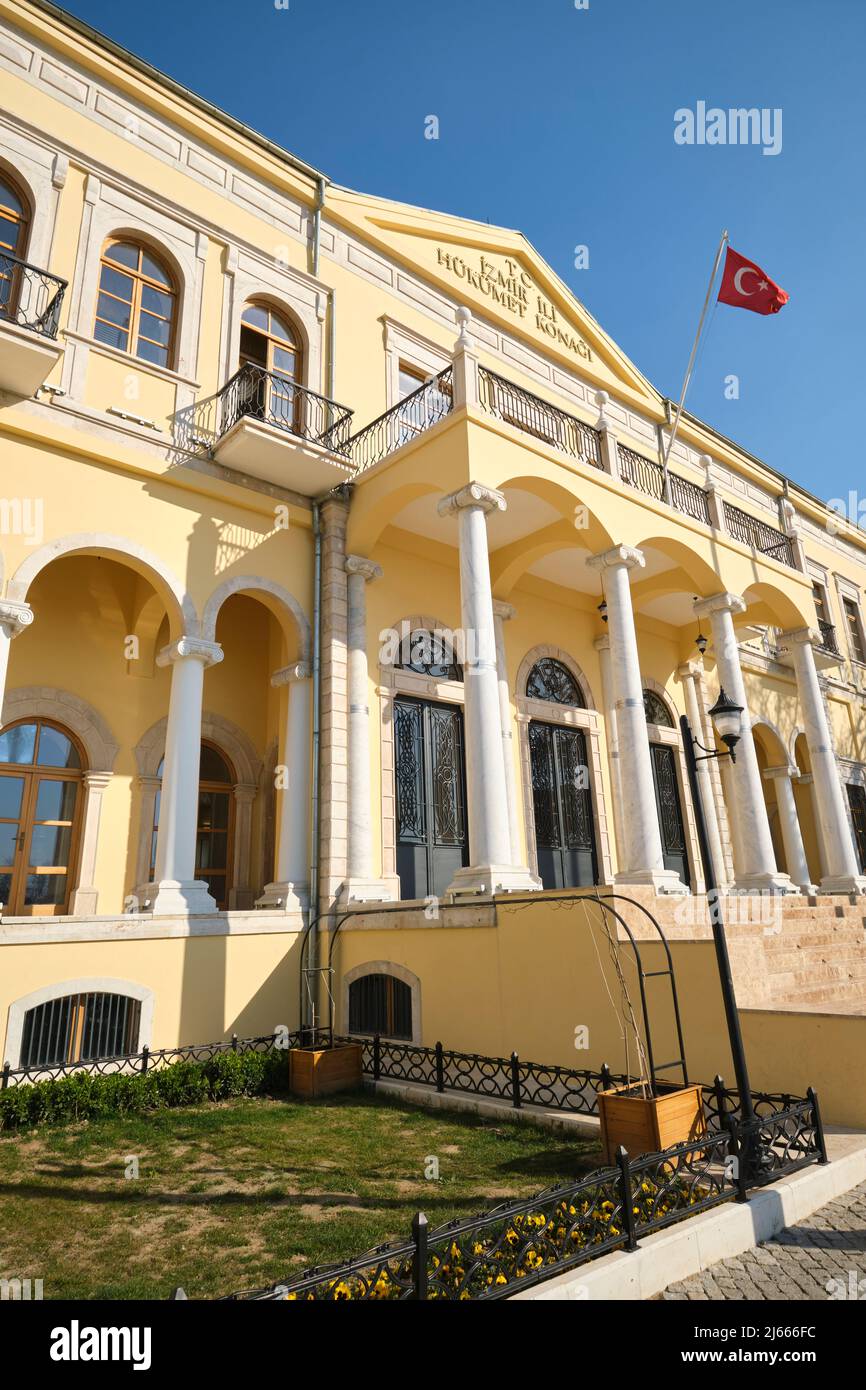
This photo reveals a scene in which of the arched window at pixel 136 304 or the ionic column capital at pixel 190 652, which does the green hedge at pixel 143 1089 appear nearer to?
the ionic column capital at pixel 190 652

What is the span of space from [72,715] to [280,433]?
16.5ft

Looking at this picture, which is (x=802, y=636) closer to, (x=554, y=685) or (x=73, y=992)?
(x=554, y=685)

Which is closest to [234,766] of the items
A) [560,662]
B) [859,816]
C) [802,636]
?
[560,662]

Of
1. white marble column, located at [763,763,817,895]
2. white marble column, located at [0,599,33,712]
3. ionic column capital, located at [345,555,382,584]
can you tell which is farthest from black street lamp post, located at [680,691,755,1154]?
white marble column, located at [763,763,817,895]

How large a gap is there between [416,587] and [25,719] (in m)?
6.25

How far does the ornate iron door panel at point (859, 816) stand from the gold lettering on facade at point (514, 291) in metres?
14.1

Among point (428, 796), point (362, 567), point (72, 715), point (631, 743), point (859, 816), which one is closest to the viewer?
point (631, 743)

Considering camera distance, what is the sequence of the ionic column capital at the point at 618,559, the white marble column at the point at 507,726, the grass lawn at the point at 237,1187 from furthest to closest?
1. the white marble column at the point at 507,726
2. the ionic column capital at the point at 618,559
3. the grass lawn at the point at 237,1187

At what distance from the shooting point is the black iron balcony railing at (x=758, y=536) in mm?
15711

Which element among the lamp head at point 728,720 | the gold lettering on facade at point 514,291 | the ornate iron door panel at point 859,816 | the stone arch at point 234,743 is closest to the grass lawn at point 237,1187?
the lamp head at point 728,720

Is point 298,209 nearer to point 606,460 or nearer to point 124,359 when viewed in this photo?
point 124,359

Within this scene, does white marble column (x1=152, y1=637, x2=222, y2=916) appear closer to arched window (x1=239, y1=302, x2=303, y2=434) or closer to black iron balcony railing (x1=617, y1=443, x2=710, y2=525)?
arched window (x1=239, y1=302, x2=303, y2=434)

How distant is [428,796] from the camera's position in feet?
42.3

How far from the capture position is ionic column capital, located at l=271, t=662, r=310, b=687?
11.8 m
